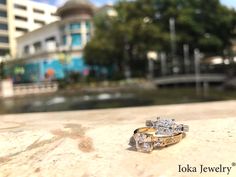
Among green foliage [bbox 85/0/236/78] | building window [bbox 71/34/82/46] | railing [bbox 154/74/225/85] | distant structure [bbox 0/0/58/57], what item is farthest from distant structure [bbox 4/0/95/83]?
distant structure [bbox 0/0/58/57]

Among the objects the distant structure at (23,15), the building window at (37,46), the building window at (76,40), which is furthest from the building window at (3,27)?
the building window at (76,40)

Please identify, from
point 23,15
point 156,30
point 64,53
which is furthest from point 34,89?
point 23,15

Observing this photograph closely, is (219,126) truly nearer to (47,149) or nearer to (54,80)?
(47,149)

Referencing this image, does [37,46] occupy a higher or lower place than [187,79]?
higher

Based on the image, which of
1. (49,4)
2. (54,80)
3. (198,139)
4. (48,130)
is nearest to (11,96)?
(54,80)

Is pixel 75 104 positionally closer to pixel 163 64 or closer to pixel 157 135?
pixel 157 135
